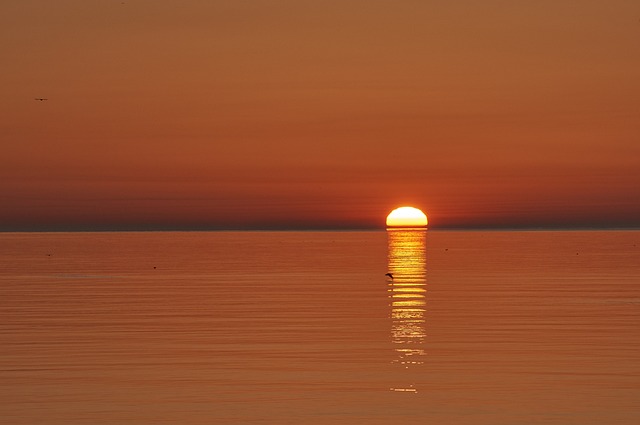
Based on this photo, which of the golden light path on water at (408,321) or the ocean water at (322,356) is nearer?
the ocean water at (322,356)

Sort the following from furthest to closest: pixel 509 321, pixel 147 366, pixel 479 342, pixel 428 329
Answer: pixel 509 321, pixel 428 329, pixel 479 342, pixel 147 366

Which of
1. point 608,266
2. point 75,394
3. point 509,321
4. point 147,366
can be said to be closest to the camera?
point 75,394

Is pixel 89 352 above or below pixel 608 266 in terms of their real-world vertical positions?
below

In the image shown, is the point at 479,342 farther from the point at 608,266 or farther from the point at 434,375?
the point at 608,266

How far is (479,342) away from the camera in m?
35.2

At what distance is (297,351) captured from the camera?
1299 inches

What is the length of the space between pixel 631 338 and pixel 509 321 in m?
7.08

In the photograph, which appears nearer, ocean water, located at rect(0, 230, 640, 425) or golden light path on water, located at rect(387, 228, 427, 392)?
ocean water, located at rect(0, 230, 640, 425)

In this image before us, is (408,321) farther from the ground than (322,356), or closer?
farther from the ground

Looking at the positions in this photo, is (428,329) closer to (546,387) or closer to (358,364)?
(358,364)

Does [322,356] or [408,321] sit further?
[408,321]

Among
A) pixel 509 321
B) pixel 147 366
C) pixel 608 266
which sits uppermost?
pixel 608 266

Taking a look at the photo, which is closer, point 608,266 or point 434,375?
point 434,375

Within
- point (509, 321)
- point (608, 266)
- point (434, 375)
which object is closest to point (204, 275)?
point (608, 266)
